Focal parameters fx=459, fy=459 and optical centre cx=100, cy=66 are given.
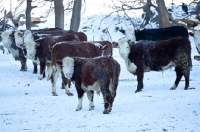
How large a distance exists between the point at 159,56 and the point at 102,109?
3801 millimetres

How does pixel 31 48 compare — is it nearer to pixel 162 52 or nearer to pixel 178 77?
pixel 162 52

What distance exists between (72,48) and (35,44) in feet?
10.3

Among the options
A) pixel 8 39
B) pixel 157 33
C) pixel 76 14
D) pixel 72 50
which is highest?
pixel 76 14

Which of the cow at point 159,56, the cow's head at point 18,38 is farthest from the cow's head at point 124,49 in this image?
the cow's head at point 18,38

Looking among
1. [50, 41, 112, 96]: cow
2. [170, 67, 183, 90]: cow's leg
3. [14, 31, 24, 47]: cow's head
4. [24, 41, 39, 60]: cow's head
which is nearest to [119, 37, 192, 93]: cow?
[170, 67, 183, 90]: cow's leg

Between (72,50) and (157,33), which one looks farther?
(157,33)

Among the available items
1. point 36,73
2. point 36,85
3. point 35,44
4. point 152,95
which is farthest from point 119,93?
point 36,73

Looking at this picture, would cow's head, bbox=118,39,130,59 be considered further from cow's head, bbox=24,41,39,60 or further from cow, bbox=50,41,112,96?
cow's head, bbox=24,41,39,60

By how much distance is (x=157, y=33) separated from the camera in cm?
1938

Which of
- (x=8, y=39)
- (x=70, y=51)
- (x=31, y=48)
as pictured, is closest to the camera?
(x=70, y=51)

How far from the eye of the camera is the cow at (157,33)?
18.7 m

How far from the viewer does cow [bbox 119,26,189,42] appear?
18.7 metres

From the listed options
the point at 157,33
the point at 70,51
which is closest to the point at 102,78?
the point at 70,51

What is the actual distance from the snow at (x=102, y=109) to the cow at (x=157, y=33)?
259 centimetres
